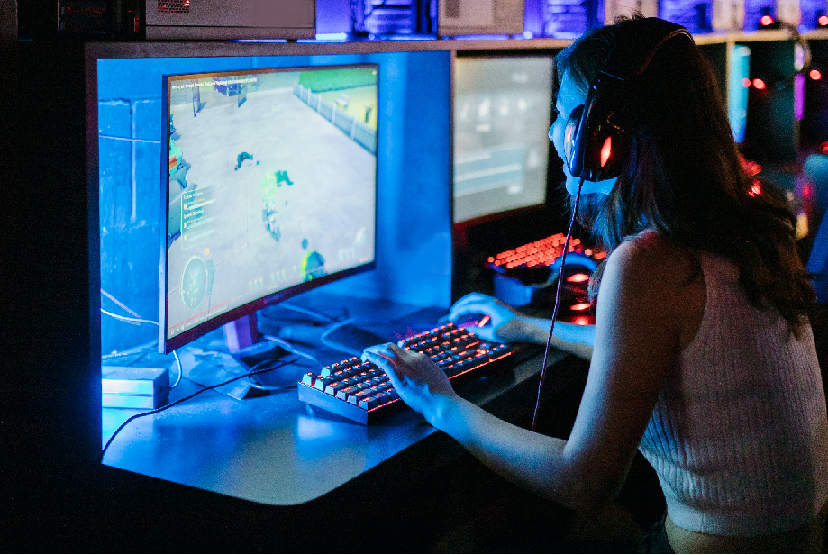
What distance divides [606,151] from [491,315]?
1.79ft

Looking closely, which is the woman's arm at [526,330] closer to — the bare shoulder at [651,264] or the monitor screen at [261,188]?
the monitor screen at [261,188]

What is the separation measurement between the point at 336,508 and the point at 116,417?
401 millimetres

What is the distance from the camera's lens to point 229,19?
1107 mm

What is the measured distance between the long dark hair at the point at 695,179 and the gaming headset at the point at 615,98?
0.01m

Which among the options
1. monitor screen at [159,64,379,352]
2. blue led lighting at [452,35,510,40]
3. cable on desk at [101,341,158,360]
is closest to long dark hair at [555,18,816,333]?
Answer: monitor screen at [159,64,379,352]

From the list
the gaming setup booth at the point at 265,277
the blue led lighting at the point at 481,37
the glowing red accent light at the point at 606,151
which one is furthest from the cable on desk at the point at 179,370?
the blue led lighting at the point at 481,37

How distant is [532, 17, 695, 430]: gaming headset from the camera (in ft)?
3.18

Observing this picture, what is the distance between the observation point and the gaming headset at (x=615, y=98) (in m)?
0.97

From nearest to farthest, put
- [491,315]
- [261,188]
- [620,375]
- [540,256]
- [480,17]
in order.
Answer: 1. [620,375]
2. [261,188]
3. [491,315]
4. [480,17]
5. [540,256]

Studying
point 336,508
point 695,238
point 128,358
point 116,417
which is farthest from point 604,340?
point 128,358

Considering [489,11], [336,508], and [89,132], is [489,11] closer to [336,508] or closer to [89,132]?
[89,132]

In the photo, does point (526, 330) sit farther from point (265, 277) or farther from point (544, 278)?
point (265, 277)

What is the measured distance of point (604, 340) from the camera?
91 centimetres

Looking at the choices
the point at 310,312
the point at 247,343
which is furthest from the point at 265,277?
the point at 310,312
